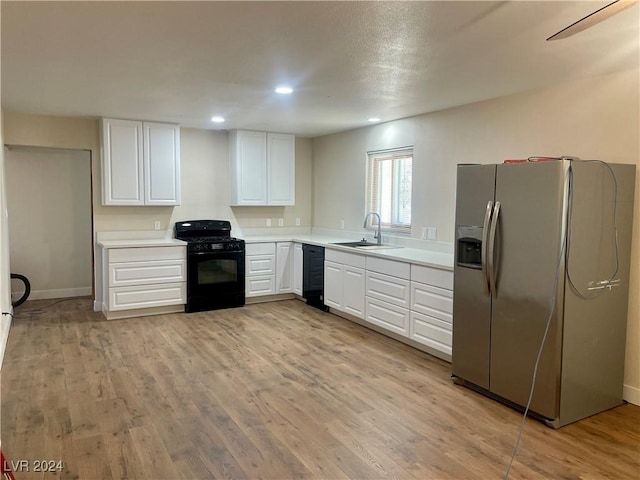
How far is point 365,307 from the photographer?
484cm

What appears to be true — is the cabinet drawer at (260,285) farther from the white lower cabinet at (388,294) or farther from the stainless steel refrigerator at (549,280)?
the stainless steel refrigerator at (549,280)

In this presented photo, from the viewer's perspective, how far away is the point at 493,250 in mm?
3074

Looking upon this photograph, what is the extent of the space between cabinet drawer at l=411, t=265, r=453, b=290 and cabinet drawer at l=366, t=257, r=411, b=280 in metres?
0.09

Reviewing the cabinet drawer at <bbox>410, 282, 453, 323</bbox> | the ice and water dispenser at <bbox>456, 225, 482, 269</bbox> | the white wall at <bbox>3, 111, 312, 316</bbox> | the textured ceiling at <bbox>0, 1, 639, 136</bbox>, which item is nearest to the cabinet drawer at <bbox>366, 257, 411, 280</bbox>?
the cabinet drawer at <bbox>410, 282, 453, 323</bbox>

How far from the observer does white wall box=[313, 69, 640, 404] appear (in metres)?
3.16

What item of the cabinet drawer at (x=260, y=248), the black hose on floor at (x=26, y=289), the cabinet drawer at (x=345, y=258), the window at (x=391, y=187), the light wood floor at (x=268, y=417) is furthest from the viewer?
the cabinet drawer at (x=260, y=248)

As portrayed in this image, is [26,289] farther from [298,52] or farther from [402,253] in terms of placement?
[298,52]

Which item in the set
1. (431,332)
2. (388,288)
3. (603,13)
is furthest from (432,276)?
(603,13)

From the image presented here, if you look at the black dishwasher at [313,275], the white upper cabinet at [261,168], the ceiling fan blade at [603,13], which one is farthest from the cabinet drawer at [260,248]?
the ceiling fan blade at [603,13]

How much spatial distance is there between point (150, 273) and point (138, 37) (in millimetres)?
3250

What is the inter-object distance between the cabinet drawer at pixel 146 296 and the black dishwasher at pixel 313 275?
4.86 ft

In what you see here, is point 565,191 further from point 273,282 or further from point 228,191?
point 228,191

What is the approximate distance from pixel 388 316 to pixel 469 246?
1.44 m

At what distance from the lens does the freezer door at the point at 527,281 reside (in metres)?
2.77
